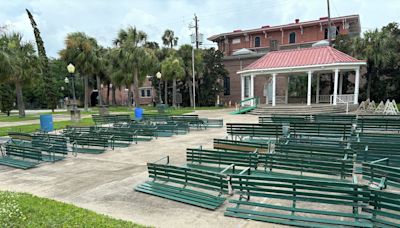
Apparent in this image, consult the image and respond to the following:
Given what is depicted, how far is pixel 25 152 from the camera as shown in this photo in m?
9.07

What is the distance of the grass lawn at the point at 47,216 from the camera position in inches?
162

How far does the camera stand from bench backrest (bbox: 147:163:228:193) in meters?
4.86

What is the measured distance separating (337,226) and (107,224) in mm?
3565

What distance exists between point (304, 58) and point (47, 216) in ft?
80.3

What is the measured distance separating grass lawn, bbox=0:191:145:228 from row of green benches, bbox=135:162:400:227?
1.44 meters

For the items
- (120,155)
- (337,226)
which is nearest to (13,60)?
(120,155)

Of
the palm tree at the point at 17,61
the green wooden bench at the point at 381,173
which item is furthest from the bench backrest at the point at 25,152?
the palm tree at the point at 17,61

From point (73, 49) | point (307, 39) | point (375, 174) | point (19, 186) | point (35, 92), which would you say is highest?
point (307, 39)

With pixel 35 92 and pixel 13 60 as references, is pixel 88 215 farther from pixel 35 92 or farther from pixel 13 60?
pixel 35 92

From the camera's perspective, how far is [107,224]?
13.3 feet

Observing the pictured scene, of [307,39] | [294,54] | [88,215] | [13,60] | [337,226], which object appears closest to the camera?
[337,226]

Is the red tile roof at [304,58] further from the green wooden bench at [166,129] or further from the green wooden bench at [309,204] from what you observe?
the green wooden bench at [309,204]

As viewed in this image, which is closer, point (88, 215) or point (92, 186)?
point (88, 215)

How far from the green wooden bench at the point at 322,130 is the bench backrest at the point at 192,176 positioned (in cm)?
574
